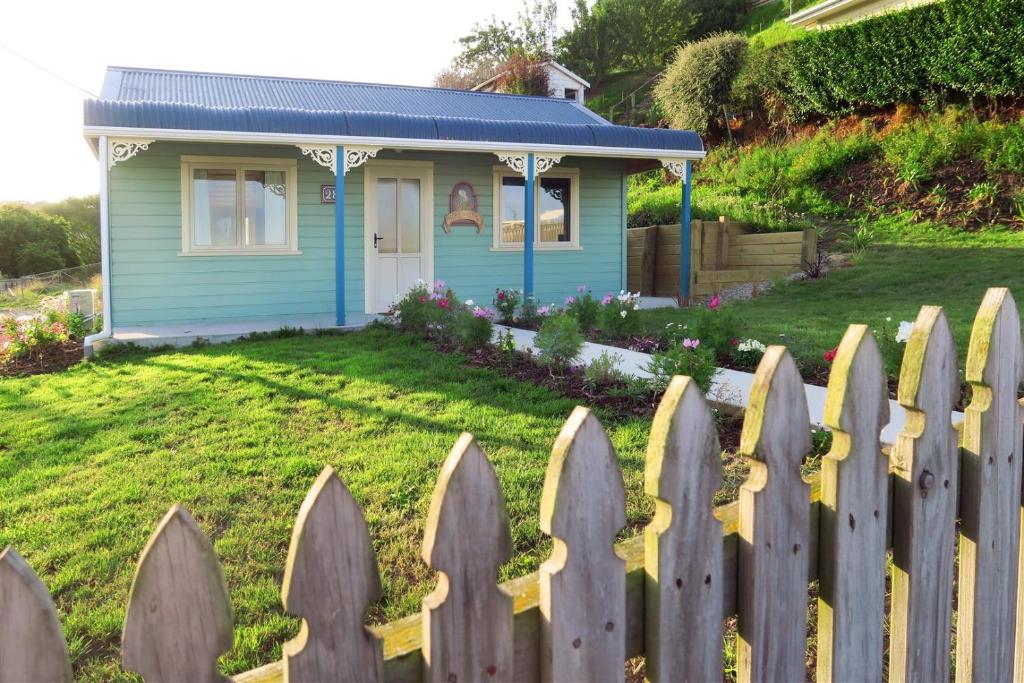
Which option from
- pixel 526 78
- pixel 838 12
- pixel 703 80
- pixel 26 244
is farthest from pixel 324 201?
pixel 526 78

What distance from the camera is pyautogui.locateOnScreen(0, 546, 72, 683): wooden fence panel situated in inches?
31.7

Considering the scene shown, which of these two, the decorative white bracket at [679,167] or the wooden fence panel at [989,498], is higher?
the decorative white bracket at [679,167]

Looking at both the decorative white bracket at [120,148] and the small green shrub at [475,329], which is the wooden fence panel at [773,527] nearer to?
the small green shrub at [475,329]

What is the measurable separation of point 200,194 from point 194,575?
11.6m

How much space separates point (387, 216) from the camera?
1255 centimetres

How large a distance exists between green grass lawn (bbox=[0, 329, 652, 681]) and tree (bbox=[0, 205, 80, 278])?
67.9 feet

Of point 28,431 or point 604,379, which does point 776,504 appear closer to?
point 604,379

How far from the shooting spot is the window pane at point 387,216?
1248 centimetres

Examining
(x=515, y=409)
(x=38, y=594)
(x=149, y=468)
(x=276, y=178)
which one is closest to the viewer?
(x=38, y=594)

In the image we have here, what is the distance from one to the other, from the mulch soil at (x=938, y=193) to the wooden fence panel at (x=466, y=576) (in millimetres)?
15109

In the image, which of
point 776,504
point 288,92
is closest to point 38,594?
point 776,504

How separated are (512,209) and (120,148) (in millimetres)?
6329

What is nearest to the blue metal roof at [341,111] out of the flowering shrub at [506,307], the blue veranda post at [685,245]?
the blue veranda post at [685,245]

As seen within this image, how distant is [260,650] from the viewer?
264 centimetres
